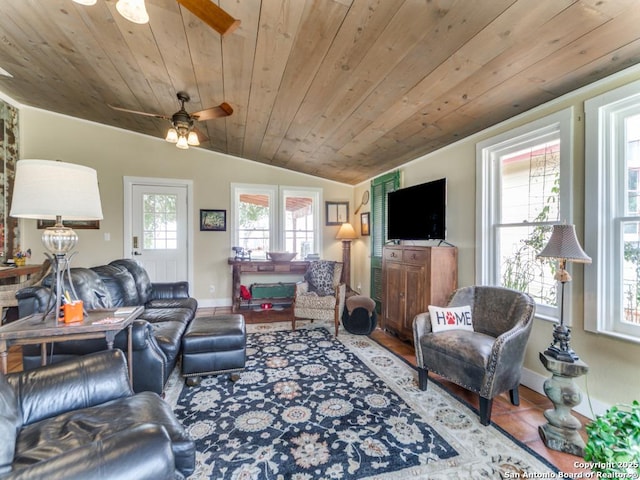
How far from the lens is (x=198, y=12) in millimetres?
1413

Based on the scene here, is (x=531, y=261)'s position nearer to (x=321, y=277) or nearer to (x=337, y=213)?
(x=321, y=277)

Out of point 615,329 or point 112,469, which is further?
point 615,329

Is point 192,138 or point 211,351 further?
point 192,138

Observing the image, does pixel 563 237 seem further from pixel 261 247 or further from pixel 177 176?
pixel 177 176

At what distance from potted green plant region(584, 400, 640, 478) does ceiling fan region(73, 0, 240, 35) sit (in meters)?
2.24

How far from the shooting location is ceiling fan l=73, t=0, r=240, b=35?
1294 millimetres

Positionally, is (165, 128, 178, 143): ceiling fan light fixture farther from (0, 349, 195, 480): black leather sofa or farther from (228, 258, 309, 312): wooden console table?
(228, 258, 309, 312): wooden console table

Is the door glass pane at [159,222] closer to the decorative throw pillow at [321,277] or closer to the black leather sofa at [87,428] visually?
the decorative throw pillow at [321,277]

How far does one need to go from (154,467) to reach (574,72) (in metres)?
2.89

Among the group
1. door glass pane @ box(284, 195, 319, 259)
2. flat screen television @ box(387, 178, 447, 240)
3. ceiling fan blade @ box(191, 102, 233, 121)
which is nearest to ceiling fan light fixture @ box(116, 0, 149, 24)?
ceiling fan blade @ box(191, 102, 233, 121)

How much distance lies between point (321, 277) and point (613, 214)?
3068 mm

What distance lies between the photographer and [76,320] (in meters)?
1.75

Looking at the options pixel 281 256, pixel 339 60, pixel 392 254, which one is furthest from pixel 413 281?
pixel 281 256

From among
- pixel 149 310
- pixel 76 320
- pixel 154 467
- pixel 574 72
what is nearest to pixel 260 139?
pixel 149 310
